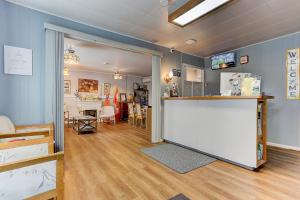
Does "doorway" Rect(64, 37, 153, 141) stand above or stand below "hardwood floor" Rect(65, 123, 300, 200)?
above

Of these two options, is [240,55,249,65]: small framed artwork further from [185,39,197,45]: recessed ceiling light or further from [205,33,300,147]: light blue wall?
[185,39,197,45]: recessed ceiling light

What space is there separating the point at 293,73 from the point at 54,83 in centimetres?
496

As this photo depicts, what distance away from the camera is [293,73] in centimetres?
332

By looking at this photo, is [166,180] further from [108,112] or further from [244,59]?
[108,112]

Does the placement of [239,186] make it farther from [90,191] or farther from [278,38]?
[278,38]

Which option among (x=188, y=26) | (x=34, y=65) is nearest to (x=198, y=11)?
(x=188, y=26)

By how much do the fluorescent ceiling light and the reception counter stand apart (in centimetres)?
138

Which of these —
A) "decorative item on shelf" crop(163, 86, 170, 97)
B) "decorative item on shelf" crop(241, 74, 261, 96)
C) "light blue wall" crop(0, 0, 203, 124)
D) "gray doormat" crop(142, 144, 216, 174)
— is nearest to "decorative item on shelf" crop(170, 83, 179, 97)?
"decorative item on shelf" crop(163, 86, 170, 97)

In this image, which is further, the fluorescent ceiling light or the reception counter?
the reception counter

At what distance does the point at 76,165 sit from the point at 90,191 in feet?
2.92

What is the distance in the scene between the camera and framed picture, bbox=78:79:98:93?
7.17 m

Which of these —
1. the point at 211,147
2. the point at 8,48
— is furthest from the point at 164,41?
the point at 8,48

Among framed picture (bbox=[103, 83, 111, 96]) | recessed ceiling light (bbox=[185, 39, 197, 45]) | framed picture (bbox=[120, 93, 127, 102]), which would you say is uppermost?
recessed ceiling light (bbox=[185, 39, 197, 45])

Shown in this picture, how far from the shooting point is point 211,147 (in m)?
2.87
